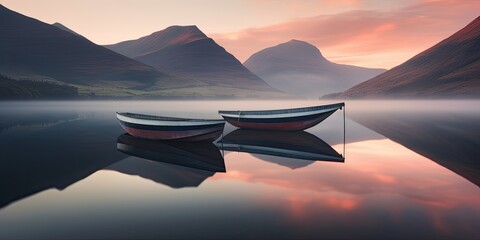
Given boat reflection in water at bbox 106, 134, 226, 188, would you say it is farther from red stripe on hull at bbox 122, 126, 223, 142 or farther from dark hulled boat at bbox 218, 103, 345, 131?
dark hulled boat at bbox 218, 103, 345, 131

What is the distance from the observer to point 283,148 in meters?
29.0

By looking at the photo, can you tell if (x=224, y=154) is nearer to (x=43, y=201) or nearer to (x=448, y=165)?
(x=43, y=201)

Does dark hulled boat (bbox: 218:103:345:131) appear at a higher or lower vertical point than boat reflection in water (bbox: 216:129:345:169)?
higher

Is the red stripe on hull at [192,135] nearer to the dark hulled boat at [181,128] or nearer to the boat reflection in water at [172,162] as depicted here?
the dark hulled boat at [181,128]

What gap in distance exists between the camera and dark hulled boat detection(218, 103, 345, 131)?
36125 millimetres

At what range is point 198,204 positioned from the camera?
1355cm

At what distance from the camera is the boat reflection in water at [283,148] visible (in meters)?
24.2

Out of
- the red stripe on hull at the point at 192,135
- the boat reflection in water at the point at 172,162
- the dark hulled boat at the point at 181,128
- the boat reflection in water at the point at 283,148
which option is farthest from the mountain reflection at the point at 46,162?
the boat reflection in water at the point at 283,148

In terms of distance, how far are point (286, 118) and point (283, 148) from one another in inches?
362

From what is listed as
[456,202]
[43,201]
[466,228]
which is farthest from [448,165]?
[43,201]

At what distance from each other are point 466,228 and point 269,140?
2383cm

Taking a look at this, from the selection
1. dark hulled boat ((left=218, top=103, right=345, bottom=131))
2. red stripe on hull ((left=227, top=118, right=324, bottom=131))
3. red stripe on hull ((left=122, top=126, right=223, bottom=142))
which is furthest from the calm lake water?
red stripe on hull ((left=227, top=118, right=324, bottom=131))

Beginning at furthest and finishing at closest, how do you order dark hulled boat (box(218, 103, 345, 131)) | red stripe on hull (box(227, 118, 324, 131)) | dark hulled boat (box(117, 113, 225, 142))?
red stripe on hull (box(227, 118, 324, 131)) < dark hulled boat (box(218, 103, 345, 131)) < dark hulled boat (box(117, 113, 225, 142))

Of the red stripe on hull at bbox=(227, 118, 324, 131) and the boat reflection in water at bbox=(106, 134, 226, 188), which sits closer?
the boat reflection in water at bbox=(106, 134, 226, 188)
